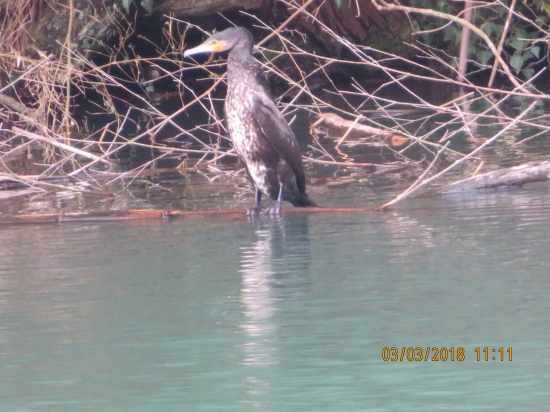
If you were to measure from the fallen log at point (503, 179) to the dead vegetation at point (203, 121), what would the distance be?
24cm

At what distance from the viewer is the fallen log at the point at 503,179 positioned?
15.4ft

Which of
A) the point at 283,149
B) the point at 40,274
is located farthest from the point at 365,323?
the point at 283,149

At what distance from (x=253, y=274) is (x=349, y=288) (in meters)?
0.40

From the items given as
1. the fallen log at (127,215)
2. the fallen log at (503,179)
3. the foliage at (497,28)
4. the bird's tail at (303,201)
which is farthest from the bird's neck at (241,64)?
the foliage at (497,28)

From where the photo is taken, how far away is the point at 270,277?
3.32 m

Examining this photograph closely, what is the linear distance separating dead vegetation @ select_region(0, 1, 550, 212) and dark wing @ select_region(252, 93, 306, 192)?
34 centimetres

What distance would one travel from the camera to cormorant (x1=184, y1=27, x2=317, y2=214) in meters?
4.74

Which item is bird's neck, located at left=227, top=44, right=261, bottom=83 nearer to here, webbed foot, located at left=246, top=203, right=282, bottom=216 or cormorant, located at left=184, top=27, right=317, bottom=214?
cormorant, located at left=184, top=27, right=317, bottom=214

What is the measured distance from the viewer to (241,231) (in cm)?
419

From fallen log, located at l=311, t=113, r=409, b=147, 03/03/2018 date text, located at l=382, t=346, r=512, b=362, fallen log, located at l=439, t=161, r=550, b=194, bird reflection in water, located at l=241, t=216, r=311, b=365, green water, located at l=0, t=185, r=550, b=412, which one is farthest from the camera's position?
fallen log, located at l=311, t=113, r=409, b=147

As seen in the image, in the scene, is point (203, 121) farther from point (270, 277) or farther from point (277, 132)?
point (270, 277)

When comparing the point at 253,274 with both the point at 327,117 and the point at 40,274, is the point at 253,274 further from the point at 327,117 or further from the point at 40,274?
the point at 327,117

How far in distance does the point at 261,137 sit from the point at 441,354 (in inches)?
98.6

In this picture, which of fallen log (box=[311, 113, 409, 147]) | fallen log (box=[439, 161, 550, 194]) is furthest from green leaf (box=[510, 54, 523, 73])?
fallen log (box=[439, 161, 550, 194])
